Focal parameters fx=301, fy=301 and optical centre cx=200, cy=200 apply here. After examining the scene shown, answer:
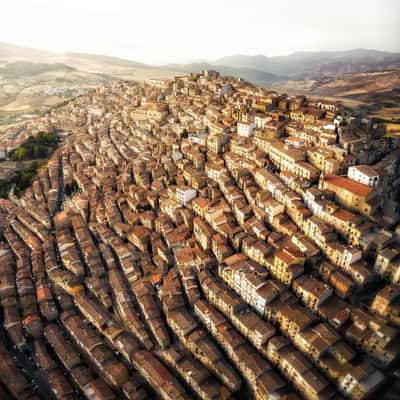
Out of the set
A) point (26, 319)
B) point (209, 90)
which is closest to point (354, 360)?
point (26, 319)

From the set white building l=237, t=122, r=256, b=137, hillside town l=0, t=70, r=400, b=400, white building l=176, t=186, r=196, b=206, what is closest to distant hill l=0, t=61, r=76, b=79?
hillside town l=0, t=70, r=400, b=400

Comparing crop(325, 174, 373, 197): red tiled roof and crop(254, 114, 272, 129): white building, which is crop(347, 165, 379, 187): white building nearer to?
crop(325, 174, 373, 197): red tiled roof

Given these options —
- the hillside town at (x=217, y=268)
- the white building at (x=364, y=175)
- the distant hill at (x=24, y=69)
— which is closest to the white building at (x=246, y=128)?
the hillside town at (x=217, y=268)

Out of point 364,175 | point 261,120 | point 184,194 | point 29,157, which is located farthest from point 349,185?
point 29,157

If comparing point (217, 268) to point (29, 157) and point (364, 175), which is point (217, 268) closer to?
point (364, 175)

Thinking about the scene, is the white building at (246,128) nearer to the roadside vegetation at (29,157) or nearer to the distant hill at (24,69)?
the roadside vegetation at (29,157)

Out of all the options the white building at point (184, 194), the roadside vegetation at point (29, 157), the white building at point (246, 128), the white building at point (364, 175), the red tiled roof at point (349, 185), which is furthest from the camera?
the roadside vegetation at point (29, 157)
